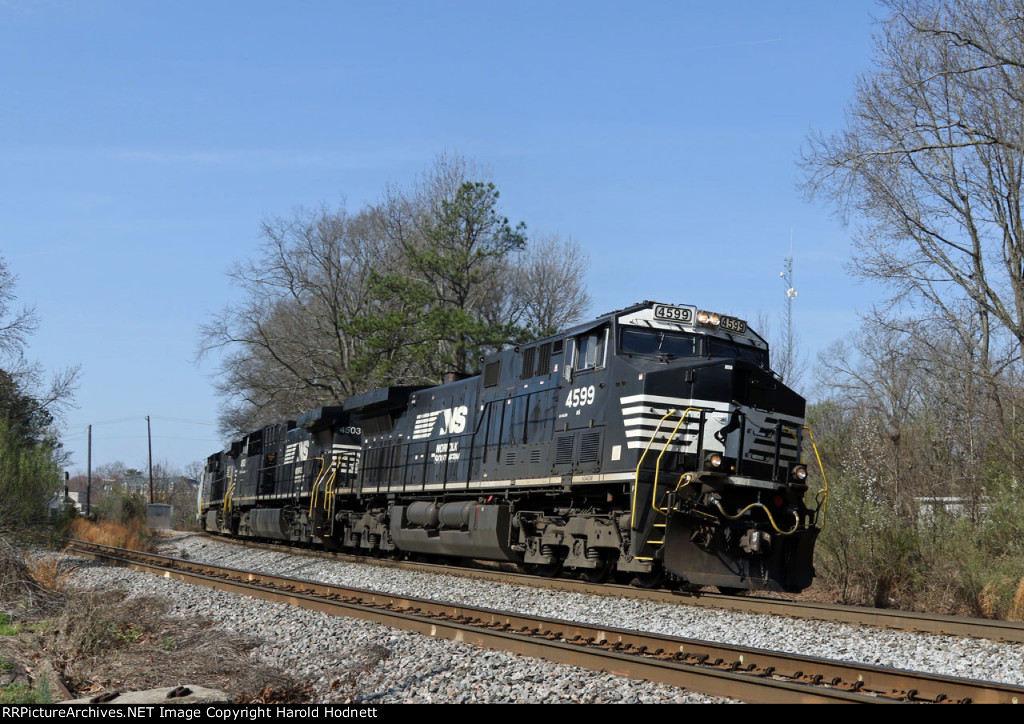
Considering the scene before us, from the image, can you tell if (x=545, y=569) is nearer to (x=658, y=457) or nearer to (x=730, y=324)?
(x=658, y=457)

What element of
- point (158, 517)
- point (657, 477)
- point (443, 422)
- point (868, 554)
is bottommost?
point (158, 517)

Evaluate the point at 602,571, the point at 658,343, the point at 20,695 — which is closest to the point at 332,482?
the point at 602,571

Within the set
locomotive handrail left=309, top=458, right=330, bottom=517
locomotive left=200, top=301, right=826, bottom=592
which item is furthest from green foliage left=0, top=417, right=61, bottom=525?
locomotive left=200, top=301, right=826, bottom=592

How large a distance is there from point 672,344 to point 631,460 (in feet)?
6.40

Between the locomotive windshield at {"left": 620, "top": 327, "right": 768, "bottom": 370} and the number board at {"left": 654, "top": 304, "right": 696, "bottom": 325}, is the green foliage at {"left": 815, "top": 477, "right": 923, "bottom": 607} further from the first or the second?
the number board at {"left": 654, "top": 304, "right": 696, "bottom": 325}

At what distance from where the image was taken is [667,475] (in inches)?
464

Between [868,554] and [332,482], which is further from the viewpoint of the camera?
[332,482]

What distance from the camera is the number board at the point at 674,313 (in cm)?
1305

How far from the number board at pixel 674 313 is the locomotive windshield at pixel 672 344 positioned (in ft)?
0.61

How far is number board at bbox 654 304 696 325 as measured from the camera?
1305 cm

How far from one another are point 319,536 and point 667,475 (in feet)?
43.9

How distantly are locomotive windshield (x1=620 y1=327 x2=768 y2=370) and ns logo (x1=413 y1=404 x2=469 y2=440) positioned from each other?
199 inches

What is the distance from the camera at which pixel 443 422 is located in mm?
18172
